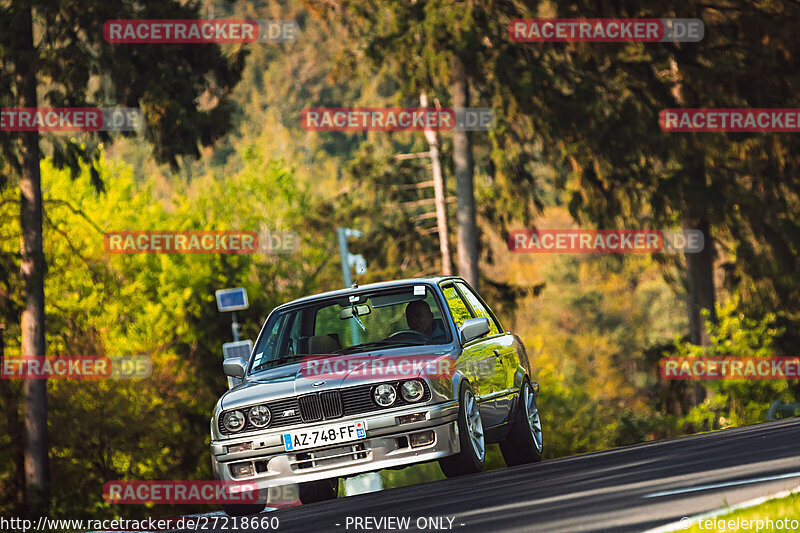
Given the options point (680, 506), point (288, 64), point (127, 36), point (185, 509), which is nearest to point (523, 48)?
point (127, 36)

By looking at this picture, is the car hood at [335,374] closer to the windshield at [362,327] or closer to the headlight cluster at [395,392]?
the headlight cluster at [395,392]

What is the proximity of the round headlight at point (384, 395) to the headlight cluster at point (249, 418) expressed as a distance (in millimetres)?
901

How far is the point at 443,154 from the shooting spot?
127 ft

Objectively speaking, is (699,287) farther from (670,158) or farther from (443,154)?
(443,154)

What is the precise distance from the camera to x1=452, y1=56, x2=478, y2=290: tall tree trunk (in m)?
30.5

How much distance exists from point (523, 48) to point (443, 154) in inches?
391

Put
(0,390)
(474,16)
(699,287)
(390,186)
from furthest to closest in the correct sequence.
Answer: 1. (390,186)
2. (699,287)
3. (474,16)
4. (0,390)

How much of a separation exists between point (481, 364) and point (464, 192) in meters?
20.4

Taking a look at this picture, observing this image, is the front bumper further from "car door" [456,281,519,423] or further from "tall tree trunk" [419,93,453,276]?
"tall tree trunk" [419,93,453,276]

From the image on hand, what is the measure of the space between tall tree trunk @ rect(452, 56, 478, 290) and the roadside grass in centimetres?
2349

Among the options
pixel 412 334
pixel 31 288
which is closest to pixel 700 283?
pixel 31 288
